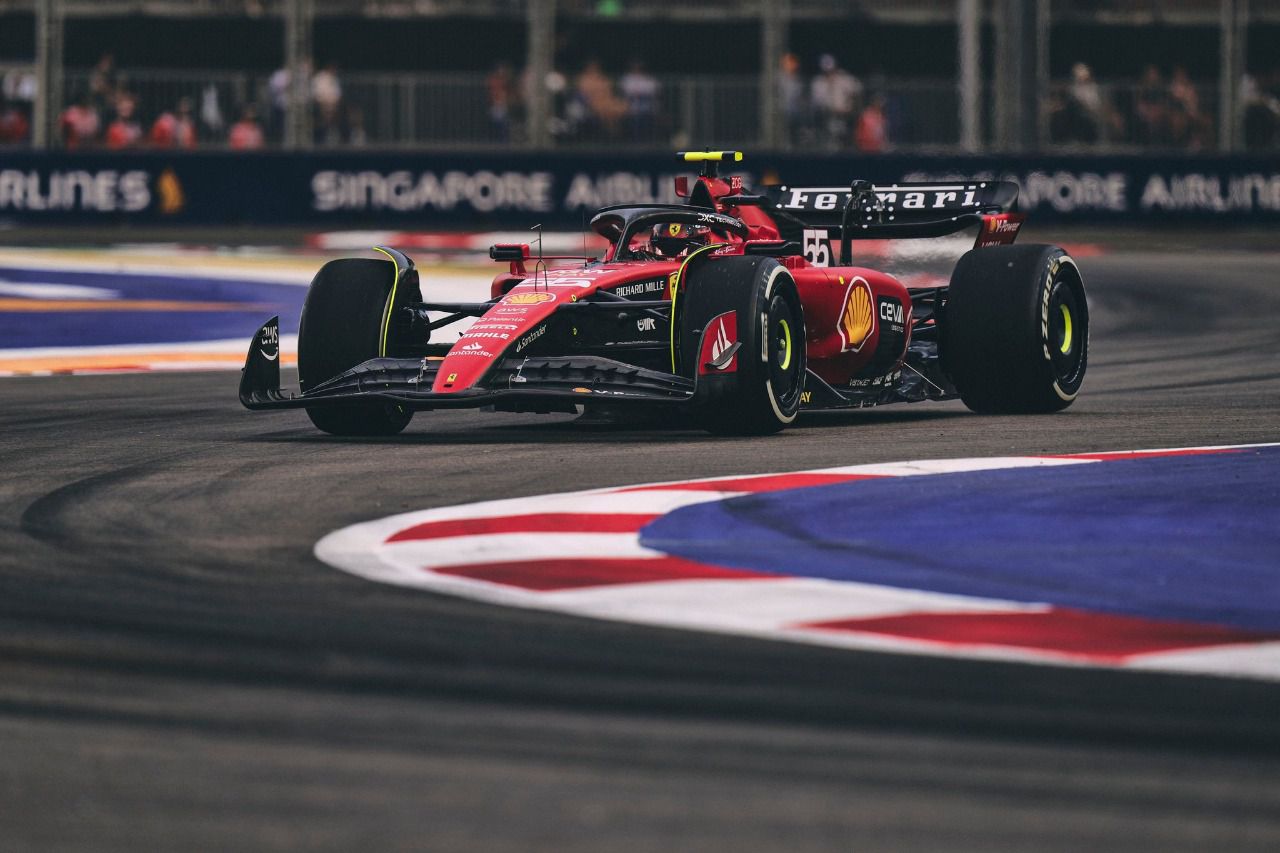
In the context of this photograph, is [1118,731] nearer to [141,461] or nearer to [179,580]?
[179,580]

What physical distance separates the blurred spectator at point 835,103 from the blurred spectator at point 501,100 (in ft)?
13.0

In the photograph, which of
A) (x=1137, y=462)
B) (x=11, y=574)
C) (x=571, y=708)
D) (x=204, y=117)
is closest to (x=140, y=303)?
(x=204, y=117)

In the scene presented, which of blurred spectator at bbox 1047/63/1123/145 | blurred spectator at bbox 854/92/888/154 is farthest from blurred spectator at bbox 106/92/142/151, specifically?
blurred spectator at bbox 1047/63/1123/145

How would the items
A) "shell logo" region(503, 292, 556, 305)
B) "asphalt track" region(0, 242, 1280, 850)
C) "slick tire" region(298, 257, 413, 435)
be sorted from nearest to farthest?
1. "asphalt track" region(0, 242, 1280, 850)
2. "shell logo" region(503, 292, 556, 305)
3. "slick tire" region(298, 257, 413, 435)

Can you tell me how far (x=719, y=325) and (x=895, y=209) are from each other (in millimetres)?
2762

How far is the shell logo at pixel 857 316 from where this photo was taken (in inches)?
440

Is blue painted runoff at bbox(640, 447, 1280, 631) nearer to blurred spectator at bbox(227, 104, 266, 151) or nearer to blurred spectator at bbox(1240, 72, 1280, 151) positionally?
blurred spectator at bbox(227, 104, 266, 151)

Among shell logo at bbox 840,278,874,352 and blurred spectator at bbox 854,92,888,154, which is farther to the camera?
blurred spectator at bbox 854,92,888,154

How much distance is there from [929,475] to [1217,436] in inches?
84.5

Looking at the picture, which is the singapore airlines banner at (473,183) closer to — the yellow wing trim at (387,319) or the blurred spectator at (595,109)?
the blurred spectator at (595,109)

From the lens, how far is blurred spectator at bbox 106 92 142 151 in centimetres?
2880

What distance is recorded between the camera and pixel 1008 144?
29.8 meters

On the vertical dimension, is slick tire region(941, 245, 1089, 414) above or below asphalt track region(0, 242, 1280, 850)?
above

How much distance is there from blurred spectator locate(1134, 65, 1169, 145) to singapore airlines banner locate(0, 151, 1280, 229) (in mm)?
618
